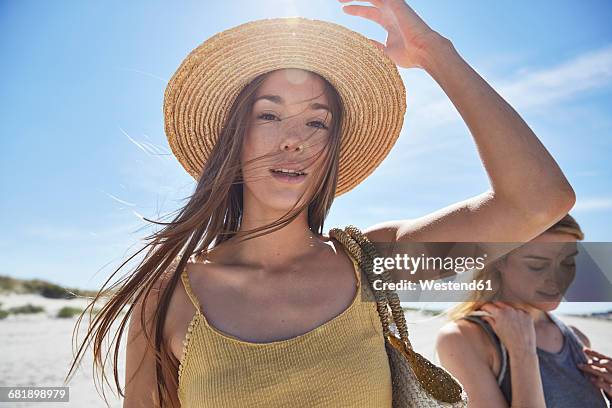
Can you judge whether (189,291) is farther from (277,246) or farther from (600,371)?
(600,371)

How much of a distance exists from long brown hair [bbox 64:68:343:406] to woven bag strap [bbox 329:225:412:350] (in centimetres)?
20

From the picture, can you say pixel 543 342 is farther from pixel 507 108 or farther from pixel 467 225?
pixel 507 108

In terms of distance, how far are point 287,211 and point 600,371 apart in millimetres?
1726

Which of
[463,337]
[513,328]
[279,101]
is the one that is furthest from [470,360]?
[279,101]

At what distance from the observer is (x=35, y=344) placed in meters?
15.0

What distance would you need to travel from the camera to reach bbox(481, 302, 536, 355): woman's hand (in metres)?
2.52

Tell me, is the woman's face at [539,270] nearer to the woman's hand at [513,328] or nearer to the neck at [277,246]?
the woman's hand at [513,328]

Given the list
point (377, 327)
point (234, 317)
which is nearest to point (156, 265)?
point (234, 317)

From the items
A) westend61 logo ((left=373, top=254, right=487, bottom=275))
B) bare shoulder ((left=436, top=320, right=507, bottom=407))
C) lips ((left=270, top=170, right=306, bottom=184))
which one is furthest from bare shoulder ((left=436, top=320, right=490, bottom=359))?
lips ((left=270, top=170, right=306, bottom=184))

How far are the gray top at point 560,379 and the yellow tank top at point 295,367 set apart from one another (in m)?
0.97

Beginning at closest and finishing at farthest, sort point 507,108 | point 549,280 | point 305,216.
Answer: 1. point 507,108
2. point 305,216
3. point 549,280

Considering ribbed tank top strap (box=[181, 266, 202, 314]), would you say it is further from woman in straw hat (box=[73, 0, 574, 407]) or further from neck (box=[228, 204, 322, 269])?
neck (box=[228, 204, 322, 269])

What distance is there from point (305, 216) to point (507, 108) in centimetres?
90

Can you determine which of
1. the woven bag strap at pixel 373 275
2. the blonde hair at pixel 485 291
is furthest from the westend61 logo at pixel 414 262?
the blonde hair at pixel 485 291
